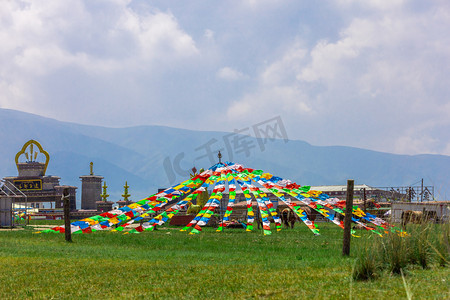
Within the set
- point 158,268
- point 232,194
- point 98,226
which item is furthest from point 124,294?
point 232,194

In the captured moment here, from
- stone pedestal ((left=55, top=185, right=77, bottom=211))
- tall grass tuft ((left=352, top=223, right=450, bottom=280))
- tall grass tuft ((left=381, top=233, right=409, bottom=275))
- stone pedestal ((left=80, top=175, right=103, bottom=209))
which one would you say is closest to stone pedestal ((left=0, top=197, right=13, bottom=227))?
tall grass tuft ((left=352, top=223, right=450, bottom=280))

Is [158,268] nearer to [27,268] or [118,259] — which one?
[118,259]

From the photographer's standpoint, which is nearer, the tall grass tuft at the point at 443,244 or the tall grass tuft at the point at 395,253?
the tall grass tuft at the point at 395,253

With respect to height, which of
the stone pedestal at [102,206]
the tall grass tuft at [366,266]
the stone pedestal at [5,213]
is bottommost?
the stone pedestal at [102,206]

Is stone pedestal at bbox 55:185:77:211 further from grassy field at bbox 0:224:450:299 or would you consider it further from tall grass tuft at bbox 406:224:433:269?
tall grass tuft at bbox 406:224:433:269

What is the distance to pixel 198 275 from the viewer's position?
1170cm

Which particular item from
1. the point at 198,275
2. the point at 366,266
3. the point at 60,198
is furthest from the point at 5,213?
the point at 60,198

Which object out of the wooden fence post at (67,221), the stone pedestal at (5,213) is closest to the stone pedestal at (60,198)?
the stone pedestal at (5,213)

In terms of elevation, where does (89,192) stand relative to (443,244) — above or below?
below

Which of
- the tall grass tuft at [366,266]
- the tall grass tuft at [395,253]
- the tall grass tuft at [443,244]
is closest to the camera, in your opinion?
the tall grass tuft at [366,266]

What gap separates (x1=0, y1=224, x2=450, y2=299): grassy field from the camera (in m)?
9.63

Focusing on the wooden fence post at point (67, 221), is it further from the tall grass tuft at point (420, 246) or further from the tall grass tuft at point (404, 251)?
the tall grass tuft at point (420, 246)

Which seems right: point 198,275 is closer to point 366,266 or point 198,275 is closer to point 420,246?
point 366,266

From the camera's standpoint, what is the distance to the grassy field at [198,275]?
9.63m
